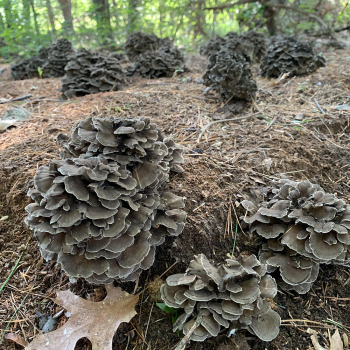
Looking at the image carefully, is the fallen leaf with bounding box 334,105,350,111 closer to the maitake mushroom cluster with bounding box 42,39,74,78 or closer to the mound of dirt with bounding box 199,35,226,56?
the mound of dirt with bounding box 199,35,226,56

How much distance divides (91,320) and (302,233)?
2.20m

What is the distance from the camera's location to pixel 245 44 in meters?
8.42

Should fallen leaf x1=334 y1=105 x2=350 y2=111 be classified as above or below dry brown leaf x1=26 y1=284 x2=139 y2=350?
above

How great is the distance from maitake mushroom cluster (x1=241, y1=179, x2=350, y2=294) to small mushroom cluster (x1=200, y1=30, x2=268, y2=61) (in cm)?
678

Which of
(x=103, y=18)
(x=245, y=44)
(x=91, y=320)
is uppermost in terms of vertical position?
(x=103, y=18)

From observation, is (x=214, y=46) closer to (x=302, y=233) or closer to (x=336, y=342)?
(x=302, y=233)

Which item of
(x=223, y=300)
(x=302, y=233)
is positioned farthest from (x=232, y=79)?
(x=223, y=300)

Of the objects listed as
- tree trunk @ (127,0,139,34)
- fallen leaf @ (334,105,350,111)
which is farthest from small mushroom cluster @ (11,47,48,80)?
fallen leaf @ (334,105,350,111)

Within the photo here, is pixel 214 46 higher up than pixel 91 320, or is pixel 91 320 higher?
pixel 214 46

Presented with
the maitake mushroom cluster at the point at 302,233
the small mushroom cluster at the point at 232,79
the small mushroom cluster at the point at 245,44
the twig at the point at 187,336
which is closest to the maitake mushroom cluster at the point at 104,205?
the twig at the point at 187,336

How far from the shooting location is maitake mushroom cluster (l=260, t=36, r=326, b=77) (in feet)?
23.6

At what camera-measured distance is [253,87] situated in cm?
529

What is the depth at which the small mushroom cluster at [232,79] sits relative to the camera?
17.2 ft

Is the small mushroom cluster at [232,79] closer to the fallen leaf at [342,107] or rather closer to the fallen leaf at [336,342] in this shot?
the fallen leaf at [342,107]
